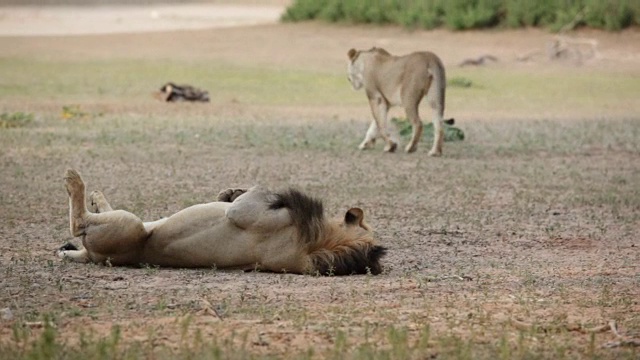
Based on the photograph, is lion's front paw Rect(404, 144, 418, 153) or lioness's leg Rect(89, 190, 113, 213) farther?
lion's front paw Rect(404, 144, 418, 153)

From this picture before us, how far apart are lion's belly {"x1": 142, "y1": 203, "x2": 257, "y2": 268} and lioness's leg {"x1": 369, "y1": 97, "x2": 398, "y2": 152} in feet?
26.3

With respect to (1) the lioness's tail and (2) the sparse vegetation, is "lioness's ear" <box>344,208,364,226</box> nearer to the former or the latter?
(1) the lioness's tail

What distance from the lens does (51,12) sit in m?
44.2

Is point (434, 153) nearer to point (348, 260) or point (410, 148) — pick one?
point (410, 148)

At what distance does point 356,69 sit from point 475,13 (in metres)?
18.9

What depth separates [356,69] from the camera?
1688 centimetres

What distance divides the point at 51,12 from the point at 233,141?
94.5ft

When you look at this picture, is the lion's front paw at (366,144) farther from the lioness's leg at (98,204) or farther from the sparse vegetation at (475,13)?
the sparse vegetation at (475,13)

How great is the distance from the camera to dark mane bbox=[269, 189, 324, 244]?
7.79 meters

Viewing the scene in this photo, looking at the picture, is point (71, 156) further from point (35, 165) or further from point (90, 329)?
point (90, 329)

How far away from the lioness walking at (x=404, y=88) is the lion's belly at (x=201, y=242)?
308 inches

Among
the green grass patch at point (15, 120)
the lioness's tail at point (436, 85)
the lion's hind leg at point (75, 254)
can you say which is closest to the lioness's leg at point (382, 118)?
the lioness's tail at point (436, 85)

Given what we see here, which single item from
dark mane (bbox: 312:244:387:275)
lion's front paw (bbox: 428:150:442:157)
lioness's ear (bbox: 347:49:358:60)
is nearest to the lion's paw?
dark mane (bbox: 312:244:387:275)

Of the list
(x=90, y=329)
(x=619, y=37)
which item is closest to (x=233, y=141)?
(x=90, y=329)
